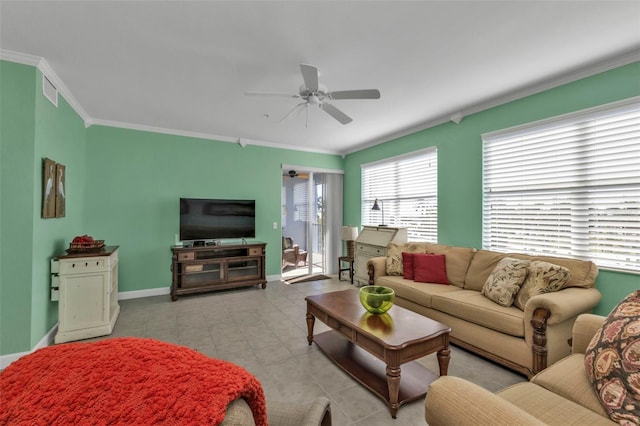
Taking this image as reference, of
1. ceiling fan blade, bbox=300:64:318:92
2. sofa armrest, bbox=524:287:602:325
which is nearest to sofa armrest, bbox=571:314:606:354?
sofa armrest, bbox=524:287:602:325

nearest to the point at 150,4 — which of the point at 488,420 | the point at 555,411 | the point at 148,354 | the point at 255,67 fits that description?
the point at 255,67

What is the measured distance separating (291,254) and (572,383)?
5129 mm

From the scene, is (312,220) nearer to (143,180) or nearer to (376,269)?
(376,269)

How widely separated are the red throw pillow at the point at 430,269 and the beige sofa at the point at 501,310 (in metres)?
0.07

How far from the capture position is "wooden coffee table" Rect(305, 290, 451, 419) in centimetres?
188

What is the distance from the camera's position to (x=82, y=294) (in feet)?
9.71

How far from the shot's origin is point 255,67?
2.67 metres

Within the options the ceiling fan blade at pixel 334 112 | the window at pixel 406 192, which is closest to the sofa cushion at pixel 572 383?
the ceiling fan blade at pixel 334 112

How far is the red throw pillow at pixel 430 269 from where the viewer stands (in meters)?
3.43

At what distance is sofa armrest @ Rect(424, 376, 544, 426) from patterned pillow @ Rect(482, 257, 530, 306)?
5.88ft

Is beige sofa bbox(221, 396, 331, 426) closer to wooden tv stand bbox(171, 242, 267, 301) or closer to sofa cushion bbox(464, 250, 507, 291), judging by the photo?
sofa cushion bbox(464, 250, 507, 291)

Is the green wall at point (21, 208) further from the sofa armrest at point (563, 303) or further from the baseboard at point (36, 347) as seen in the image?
the sofa armrest at point (563, 303)

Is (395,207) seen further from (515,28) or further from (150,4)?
(150,4)

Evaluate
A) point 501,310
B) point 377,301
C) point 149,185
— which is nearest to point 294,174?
point 149,185
